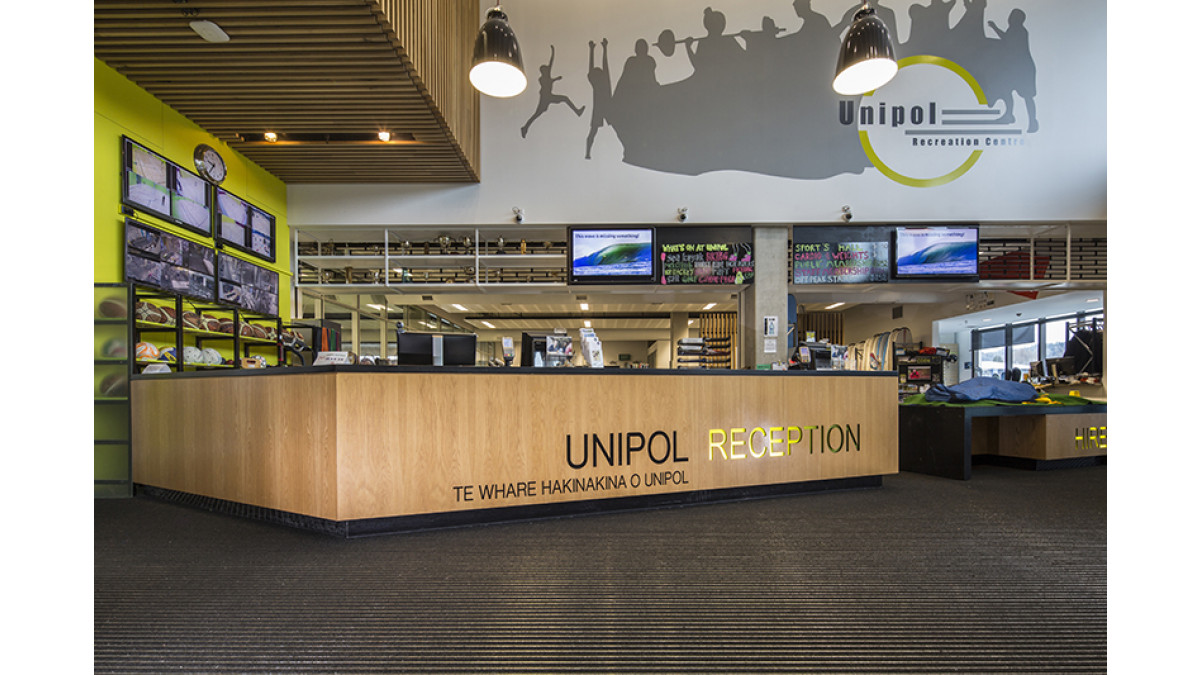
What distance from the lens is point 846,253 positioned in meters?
6.68

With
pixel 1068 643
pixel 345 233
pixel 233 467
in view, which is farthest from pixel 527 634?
pixel 345 233

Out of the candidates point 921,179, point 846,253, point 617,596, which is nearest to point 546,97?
point 846,253

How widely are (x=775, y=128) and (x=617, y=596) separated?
6.02 metres

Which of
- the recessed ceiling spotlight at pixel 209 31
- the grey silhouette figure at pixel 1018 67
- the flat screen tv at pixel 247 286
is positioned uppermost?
the grey silhouette figure at pixel 1018 67

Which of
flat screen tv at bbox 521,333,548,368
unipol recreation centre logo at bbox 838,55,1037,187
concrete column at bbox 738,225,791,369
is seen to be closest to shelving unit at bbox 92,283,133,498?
flat screen tv at bbox 521,333,548,368

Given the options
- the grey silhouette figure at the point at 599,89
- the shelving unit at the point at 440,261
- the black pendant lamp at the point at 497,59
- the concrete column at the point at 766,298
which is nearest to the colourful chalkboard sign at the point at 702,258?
the concrete column at the point at 766,298

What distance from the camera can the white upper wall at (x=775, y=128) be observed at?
6613 millimetres

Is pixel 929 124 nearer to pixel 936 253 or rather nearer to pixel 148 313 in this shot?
Result: pixel 936 253

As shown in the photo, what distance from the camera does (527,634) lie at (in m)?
1.90

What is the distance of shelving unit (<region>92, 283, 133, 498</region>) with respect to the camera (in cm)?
431

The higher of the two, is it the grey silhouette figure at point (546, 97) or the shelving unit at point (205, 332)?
the grey silhouette figure at point (546, 97)

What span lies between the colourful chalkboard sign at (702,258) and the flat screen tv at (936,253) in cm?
178

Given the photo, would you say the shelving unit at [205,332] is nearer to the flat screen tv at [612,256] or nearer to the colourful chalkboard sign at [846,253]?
the flat screen tv at [612,256]

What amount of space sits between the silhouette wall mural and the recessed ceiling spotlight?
330 centimetres
